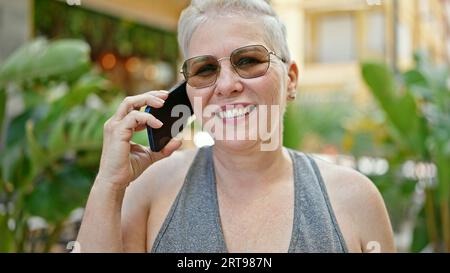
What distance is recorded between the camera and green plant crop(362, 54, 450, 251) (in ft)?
7.14

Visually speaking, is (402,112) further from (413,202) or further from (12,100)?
(12,100)

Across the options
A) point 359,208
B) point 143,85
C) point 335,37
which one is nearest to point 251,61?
point 359,208

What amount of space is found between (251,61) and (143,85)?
453mm

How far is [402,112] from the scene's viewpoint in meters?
2.23

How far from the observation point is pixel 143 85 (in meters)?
1.08

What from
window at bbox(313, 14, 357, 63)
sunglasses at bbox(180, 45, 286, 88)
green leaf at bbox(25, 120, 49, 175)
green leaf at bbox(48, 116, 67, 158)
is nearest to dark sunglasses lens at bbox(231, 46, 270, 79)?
sunglasses at bbox(180, 45, 286, 88)

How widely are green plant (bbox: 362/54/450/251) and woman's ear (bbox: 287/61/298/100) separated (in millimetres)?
1335

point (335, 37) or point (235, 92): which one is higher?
point (335, 37)

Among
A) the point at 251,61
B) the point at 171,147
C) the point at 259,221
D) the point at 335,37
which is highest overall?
the point at 335,37

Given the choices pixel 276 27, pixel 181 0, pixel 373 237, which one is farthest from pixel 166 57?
pixel 373 237

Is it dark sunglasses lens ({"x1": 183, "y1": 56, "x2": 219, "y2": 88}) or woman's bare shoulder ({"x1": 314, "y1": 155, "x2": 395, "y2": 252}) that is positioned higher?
dark sunglasses lens ({"x1": 183, "y1": 56, "x2": 219, "y2": 88})

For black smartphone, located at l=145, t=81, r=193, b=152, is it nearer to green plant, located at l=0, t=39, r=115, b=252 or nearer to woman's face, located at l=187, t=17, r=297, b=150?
woman's face, located at l=187, t=17, r=297, b=150

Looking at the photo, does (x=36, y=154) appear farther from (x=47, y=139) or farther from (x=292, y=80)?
(x=292, y=80)

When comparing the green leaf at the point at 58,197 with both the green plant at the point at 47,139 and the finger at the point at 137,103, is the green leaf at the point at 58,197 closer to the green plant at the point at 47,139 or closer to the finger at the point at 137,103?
the green plant at the point at 47,139
